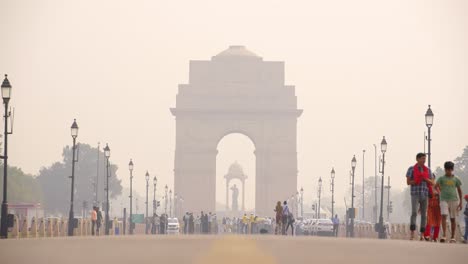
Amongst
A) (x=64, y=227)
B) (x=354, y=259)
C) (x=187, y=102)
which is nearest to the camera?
(x=354, y=259)

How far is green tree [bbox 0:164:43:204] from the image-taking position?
420 ft

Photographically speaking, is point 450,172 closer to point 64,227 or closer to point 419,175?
point 419,175

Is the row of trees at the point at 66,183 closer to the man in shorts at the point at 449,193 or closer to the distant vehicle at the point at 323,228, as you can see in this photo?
the distant vehicle at the point at 323,228

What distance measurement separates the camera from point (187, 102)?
128m

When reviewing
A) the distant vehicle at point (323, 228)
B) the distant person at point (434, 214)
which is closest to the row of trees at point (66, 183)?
the distant vehicle at point (323, 228)

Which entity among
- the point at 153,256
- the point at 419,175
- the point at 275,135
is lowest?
the point at 153,256

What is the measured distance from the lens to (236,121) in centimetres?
12938

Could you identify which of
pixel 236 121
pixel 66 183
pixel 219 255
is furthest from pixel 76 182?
pixel 219 255

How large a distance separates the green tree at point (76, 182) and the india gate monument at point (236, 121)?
→ 2620 centimetres

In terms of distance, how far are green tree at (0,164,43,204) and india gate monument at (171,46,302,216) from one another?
51.9ft

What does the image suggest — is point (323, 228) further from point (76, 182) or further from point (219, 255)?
point (76, 182)

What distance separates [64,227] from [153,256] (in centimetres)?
2791

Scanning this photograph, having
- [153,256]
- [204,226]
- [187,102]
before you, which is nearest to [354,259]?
[153,256]

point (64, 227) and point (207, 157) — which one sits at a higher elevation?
point (207, 157)
